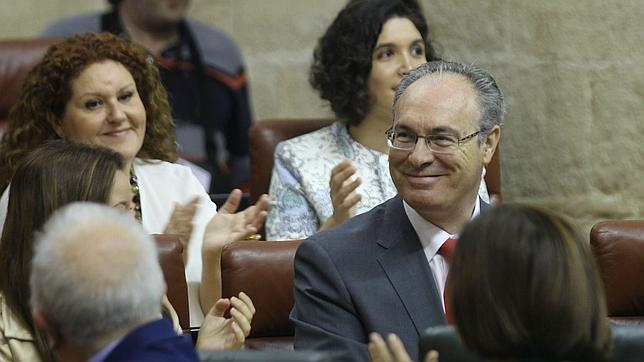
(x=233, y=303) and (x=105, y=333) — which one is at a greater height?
(x=105, y=333)

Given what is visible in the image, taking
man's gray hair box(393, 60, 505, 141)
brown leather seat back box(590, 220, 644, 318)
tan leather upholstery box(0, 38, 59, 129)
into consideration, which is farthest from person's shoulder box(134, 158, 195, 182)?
brown leather seat back box(590, 220, 644, 318)

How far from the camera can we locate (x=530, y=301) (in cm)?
191

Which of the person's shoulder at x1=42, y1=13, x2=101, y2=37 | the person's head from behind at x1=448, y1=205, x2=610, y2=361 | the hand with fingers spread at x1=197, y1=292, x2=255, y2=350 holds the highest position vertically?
the person's shoulder at x1=42, y1=13, x2=101, y2=37

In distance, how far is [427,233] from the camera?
9.36 ft

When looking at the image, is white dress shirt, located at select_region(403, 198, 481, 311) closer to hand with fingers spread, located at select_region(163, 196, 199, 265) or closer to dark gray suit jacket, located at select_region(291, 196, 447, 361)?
dark gray suit jacket, located at select_region(291, 196, 447, 361)

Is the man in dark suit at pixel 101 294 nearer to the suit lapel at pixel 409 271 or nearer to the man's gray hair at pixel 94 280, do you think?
the man's gray hair at pixel 94 280

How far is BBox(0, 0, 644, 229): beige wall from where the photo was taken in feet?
13.1

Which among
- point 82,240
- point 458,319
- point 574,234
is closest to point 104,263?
point 82,240

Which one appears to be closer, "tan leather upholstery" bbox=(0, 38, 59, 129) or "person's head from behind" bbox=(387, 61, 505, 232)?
"person's head from behind" bbox=(387, 61, 505, 232)

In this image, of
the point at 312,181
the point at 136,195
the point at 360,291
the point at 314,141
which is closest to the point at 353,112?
the point at 314,141

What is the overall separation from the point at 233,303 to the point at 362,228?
1.03ft

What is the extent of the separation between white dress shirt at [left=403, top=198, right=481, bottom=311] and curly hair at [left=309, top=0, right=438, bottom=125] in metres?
1.19

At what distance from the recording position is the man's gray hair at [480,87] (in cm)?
301

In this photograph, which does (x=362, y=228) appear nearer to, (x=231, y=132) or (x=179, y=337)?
(x=179, y=337)
